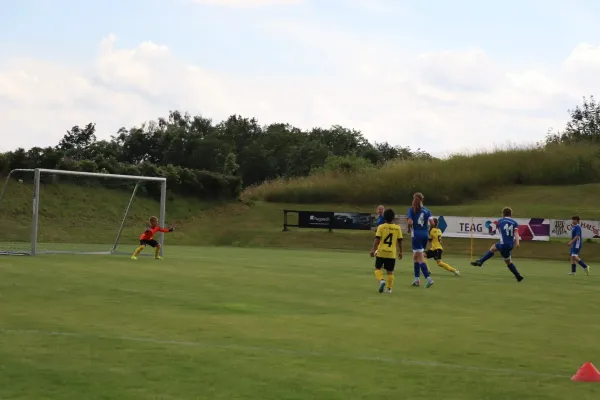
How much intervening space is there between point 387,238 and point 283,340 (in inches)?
292

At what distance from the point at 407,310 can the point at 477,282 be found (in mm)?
8751

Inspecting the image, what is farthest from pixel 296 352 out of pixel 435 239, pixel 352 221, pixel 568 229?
pixel 352 221

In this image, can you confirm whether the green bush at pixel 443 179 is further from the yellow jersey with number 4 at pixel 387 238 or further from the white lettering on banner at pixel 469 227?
the yellow jersey with number 4 at pixel 387 238

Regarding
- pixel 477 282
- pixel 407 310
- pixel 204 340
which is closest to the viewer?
pixel 204 340

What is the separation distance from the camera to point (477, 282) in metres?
23.5

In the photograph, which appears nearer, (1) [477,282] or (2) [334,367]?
(2) [334,367]

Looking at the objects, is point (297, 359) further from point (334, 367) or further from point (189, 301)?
point (189, 301)

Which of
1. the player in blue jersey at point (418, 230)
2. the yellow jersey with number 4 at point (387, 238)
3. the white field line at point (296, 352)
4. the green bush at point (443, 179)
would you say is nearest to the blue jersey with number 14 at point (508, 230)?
the player in blue jersey at point (418, 230)

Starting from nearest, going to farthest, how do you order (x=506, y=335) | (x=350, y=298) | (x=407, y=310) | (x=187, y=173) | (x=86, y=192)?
(x=506, y=335)
(x=407, y=310)
(x=350, y=298)
(x=86, y=192)
(x=187, y=173)

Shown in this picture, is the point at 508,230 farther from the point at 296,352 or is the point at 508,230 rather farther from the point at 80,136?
the point at 80,136

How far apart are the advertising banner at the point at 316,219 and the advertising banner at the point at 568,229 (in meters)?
14.0

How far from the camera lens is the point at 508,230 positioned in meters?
23.3

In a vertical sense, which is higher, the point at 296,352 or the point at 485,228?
the point at 485,228

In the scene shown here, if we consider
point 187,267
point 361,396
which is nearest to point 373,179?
point 187,267
